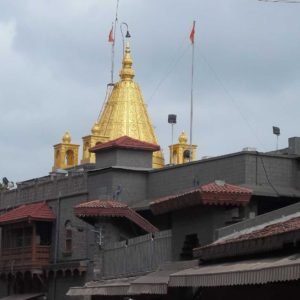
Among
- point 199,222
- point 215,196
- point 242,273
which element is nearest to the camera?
point 242,273

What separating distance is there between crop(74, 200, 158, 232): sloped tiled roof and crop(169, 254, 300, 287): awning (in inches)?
519

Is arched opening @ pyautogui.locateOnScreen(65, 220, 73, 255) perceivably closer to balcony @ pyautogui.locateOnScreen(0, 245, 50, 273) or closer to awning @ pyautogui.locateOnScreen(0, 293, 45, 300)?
balcony @ pyautogui.locateOnScreen(0, 245, 50, 273)

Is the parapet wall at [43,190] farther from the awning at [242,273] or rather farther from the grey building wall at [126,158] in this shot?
the awning at [242,273]

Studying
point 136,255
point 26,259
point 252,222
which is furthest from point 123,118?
point 252,222

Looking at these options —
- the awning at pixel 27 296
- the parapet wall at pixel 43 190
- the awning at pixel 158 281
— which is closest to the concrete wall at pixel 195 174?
the parapet wall at pixel 43 190

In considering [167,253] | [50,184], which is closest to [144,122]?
[50,184]

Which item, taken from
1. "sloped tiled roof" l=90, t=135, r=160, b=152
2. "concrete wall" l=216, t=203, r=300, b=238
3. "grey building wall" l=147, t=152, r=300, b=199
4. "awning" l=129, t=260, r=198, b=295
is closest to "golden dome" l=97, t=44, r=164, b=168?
"sloped tiled roof" l=90, t=135, r=160, b=152

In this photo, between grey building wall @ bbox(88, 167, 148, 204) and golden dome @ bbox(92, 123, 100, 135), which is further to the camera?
golden dome @ bbox(92, 123, 100, 135)

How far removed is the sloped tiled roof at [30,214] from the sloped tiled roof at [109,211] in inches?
434

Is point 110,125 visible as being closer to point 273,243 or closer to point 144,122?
point 144,122

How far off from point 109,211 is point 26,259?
1285cm

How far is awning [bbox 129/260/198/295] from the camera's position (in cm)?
2591

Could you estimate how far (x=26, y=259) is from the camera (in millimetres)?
49312

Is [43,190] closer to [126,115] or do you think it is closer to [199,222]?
[126,115]
